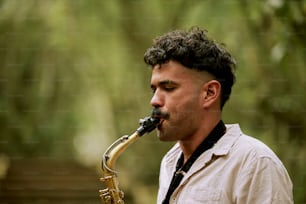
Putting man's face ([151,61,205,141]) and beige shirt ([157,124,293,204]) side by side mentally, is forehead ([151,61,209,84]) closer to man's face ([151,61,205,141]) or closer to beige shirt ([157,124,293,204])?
man's face ([151,61,205,141])

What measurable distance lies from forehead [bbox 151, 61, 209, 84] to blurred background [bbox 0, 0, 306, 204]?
1.59 m

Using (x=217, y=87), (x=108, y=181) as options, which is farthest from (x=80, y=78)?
(x=217, y=87)

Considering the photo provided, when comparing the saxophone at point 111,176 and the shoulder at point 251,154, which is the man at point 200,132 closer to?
the shoulder at point 251,154

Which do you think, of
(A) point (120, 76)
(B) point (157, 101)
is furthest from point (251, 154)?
(A) point (120, 76)

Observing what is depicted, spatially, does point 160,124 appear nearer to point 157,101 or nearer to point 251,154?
point 157,101

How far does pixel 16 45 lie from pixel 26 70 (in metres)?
0.16

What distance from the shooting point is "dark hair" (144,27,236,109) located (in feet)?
8.08

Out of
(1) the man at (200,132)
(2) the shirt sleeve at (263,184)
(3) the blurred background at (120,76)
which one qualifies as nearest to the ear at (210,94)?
(1) the man at (200,132)

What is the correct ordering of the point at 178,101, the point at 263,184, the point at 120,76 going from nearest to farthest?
the point at 263,184
the point at 178,101
the point at 120,76

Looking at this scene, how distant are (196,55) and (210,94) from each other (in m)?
0.12

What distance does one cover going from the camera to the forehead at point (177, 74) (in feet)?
8.02

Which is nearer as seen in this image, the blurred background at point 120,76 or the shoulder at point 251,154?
the shoulder at point 251,154

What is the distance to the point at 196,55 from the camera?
2.48 metres

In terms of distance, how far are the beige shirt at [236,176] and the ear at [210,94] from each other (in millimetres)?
99
